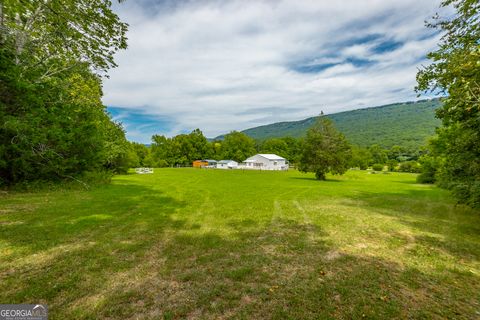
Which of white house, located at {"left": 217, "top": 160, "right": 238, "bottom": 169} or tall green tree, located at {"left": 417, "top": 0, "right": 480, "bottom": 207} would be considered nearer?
tall green tree, located at {"left": 417, "top": 0, "right": 480, "bottom": 207}

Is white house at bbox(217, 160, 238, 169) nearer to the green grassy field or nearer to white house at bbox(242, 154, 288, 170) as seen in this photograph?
white house at bbox(242, 154, 288, 170)

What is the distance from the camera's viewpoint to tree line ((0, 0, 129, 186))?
680 centimetres

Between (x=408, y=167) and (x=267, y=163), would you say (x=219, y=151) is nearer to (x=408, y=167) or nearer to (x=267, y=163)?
(x=267, y=163)

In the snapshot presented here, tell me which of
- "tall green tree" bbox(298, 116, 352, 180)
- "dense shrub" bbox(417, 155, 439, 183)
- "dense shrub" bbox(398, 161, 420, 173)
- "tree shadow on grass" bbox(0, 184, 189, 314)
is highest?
"tall green tree" bbox(298, 116, 352, 180)

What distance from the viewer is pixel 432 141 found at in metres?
21.1

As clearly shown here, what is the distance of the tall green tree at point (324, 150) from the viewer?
28266 mm

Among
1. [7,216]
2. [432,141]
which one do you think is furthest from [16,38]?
[432,141]

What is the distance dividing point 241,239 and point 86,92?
19978mm

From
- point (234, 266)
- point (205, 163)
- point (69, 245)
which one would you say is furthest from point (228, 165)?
point (234, 266)

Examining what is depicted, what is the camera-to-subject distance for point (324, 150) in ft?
94.1

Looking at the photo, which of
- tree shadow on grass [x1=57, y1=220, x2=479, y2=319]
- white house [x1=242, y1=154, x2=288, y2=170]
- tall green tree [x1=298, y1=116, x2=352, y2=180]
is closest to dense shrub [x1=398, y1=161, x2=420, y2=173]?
white house [x1=242, y1=154, x2=288, y2=170]

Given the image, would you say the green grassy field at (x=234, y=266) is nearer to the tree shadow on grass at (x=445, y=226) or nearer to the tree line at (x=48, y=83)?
the tree shadow on grass at (x=445, y=226)

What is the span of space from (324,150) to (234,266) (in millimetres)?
26729

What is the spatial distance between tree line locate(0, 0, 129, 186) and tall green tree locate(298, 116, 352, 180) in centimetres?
2369
